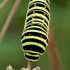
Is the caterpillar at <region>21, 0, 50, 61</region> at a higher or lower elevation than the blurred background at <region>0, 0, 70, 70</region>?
lower

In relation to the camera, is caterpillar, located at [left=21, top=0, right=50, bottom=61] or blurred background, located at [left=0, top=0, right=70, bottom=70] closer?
caterpillar, located at [left=21, top=0, right=50, bottom=61]
